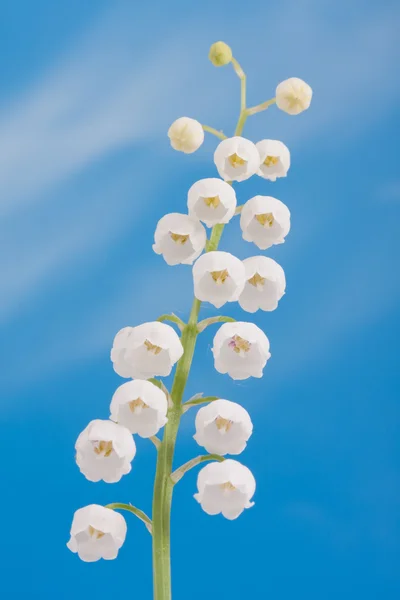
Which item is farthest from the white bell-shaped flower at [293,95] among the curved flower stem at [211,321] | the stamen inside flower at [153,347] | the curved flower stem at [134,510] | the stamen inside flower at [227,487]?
the curved flower stem at [134,510]

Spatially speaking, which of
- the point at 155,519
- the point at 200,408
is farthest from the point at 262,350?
the point at 155,519

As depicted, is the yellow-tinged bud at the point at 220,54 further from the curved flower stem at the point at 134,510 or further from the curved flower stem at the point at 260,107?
the curved flower stem at the point at 134,510

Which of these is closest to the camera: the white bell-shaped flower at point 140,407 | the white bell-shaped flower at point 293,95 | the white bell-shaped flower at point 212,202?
the white bell-shaped flower at point 140,407

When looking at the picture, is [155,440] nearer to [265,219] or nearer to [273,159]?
[265,219]

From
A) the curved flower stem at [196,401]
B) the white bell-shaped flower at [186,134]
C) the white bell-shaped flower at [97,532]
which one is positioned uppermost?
the white bell-shaped flower at [186,134]

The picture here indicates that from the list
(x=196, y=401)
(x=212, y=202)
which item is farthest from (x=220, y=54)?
(x=196, y=401)
